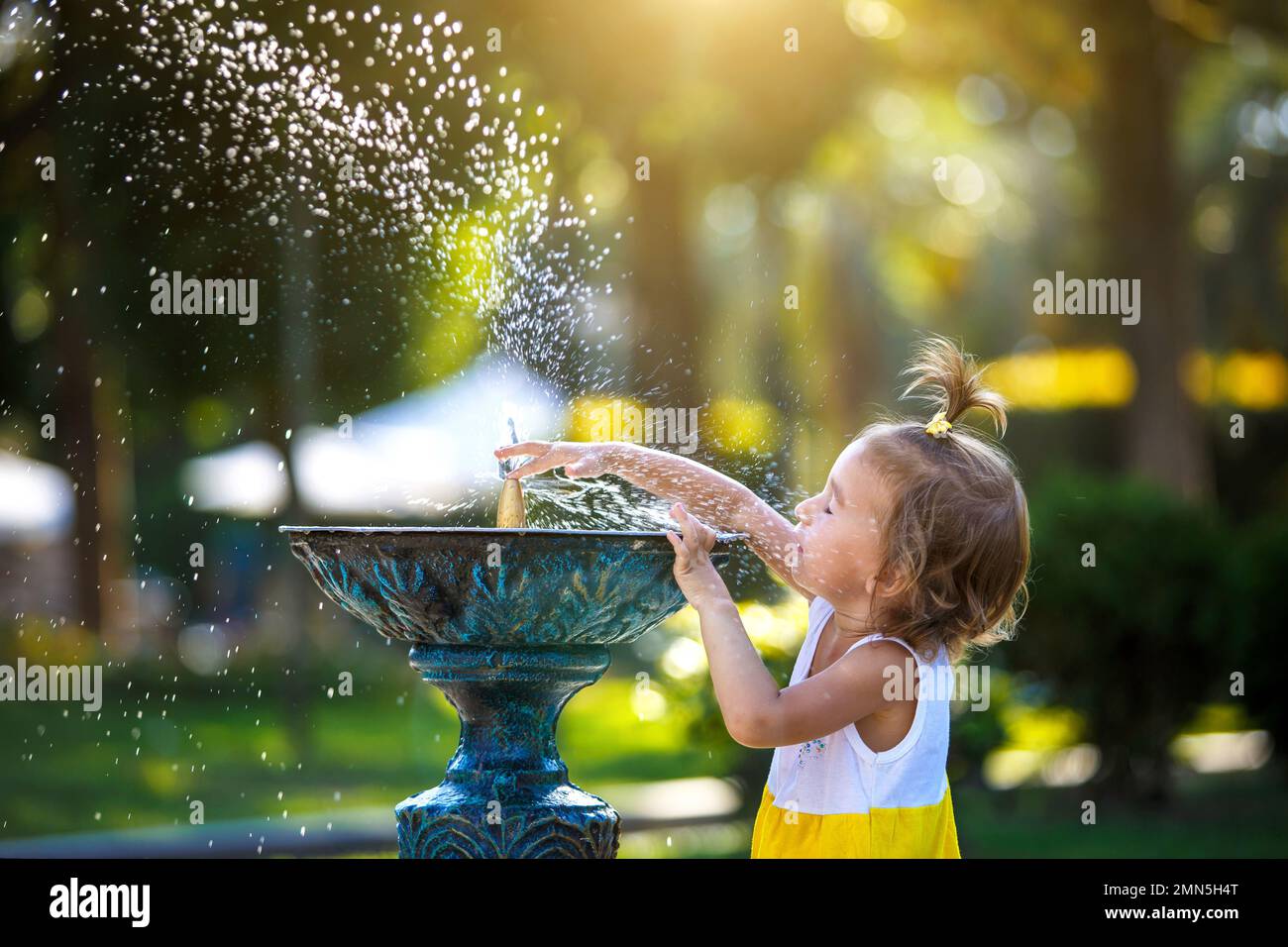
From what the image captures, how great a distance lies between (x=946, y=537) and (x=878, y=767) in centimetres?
47

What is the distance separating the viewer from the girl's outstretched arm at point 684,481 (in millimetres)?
3191

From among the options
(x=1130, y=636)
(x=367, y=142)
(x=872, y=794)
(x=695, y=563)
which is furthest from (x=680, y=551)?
(x=367, y=142)

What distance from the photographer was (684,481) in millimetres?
3316

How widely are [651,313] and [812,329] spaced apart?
38.2 ft

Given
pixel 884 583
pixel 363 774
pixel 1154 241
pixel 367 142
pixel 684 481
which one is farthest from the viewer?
pixel 1154 241

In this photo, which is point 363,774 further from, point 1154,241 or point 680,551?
point 680,551

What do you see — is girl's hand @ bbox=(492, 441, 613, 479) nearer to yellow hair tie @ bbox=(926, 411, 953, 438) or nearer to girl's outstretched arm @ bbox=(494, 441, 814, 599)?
girl's outstretched arm @ bbox=(494, 441, 814, 599)

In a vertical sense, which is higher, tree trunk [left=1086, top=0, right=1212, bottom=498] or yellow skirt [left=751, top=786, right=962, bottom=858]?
tree trunk [left=1086, top=0, right=1212, bottom=498]

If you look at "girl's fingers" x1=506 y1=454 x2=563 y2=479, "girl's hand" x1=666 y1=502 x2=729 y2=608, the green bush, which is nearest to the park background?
the green bush

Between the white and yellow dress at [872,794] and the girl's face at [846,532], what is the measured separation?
0.13 m

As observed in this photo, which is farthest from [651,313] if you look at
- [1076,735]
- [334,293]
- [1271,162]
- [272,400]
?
[1271,162]

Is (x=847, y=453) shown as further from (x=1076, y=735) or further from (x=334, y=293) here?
(x=334, y=293)

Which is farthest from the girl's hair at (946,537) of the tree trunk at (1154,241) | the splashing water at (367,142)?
the tree trunk at (1154,241)

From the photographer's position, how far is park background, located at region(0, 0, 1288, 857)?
8.10 m
